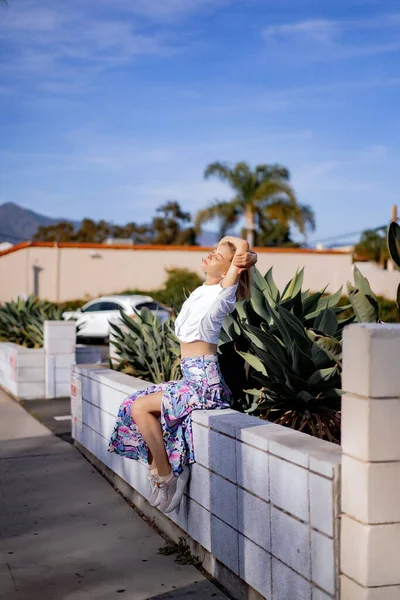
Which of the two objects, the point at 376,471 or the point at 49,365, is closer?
the point at 376,471

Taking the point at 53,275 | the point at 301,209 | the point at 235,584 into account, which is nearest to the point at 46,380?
the point at 235,584

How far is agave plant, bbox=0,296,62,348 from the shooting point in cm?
1363

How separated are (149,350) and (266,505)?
3997mm

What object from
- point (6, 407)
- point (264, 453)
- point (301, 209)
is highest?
point (301, 209)

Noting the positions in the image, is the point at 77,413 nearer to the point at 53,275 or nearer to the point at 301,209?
the point at 53,275

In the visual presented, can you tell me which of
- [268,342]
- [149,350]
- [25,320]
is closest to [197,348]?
[268,342]

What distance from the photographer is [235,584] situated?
4.33 meters

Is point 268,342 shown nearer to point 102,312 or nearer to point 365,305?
point 365,305

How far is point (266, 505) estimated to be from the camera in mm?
3912

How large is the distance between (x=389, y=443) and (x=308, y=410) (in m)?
2.04

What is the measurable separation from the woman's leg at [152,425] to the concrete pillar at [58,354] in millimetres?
7071

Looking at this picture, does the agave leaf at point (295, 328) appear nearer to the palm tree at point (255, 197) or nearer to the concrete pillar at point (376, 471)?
the concrete pillar at point (376, 471)

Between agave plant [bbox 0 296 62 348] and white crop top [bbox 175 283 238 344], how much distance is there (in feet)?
28.3

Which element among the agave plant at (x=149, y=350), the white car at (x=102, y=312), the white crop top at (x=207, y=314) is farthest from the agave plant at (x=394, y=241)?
the white car at (x=102, y=312)
